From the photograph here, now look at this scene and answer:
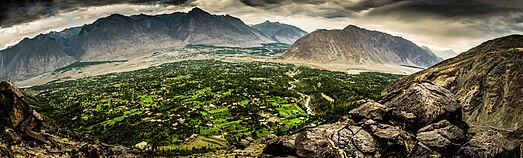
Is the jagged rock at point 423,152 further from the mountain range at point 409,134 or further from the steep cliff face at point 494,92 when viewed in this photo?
the steep cliff face at point 494,92

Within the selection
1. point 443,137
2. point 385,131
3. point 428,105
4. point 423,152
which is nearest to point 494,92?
point 428,105

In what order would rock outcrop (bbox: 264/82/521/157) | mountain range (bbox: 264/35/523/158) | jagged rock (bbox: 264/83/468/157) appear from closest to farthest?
mountain range (bbox: 264/35/523/158) → rock outcrop (bbox: 264/82/521/157) → jagged rock (bbox: 264/83/468/157)

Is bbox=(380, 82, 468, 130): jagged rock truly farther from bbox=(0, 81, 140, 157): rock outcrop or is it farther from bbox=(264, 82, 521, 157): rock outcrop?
bbox=(0, 81, 140, 157): rock outcrop

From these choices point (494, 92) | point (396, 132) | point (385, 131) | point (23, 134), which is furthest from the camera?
point (494, 92)

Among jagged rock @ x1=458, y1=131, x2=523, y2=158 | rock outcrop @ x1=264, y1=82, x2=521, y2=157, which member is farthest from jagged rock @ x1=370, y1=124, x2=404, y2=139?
jagged rock @ x1=458, y1=131, x2=523, y2=158

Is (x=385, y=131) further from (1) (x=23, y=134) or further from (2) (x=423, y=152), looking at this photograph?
(1) (x=23, y=134)

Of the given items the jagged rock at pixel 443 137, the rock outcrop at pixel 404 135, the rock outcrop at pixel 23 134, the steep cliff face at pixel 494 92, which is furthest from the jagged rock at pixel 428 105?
Result: the rock outcrop at pixel 23 134

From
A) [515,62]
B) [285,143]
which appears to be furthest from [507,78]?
[285,143]
